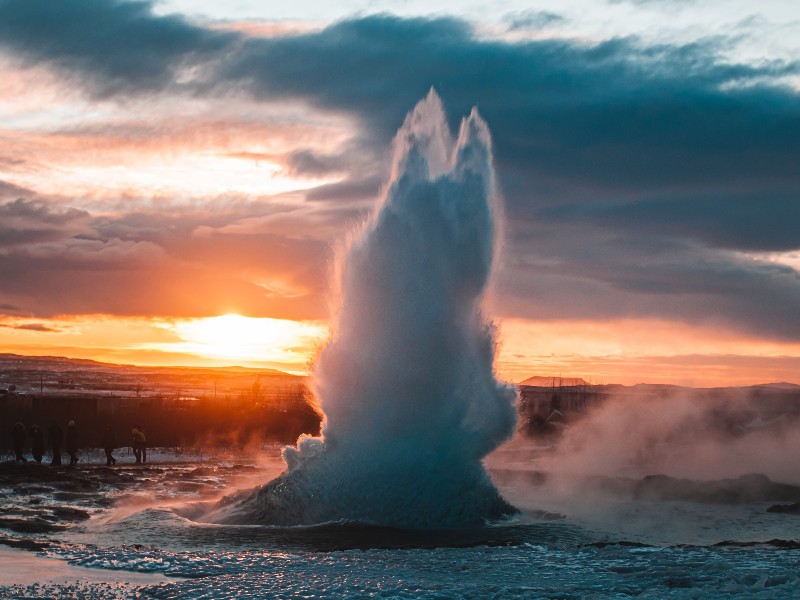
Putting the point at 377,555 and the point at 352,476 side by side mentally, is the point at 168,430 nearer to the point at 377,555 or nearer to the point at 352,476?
the point at 352,476

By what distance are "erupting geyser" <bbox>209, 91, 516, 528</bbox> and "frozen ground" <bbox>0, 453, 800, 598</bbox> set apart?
3.33 ft

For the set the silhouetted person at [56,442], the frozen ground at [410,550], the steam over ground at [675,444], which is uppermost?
the silhouetted person at [56,442]

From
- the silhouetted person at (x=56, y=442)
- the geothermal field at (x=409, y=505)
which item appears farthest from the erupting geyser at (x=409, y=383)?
the silhouetted person at (x=56, y=442)

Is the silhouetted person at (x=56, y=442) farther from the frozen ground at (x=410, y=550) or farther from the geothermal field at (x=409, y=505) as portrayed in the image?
the frozen ground at (x=410, y=550)

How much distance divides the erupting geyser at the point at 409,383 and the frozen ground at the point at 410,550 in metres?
1.01

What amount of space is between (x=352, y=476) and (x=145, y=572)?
5.90 m

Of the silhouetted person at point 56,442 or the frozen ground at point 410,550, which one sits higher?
the silhouetted person at point 56,442

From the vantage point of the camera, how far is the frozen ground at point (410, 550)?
36.8 ft

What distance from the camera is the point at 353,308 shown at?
18.4 meters

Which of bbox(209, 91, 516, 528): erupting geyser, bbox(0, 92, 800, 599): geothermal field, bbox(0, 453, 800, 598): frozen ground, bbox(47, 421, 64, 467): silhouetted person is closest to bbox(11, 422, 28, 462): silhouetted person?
bbox(47, 421, 64, 467): silhouetted person

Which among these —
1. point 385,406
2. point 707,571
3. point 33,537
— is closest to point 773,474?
point 385,406

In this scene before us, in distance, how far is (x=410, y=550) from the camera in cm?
1413

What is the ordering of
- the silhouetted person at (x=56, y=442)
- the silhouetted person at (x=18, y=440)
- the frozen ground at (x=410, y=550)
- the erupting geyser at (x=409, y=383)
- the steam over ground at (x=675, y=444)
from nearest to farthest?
the frozen ground at (x=410, y=550) < the erupting geyser at (x=409, y=383) < the silhouetted person at (x=56, y=442) < the silhouetted person at (x=18, y=440) < the steam over ground at (x=675, y=444)

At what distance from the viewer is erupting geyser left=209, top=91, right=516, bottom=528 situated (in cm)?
1719
